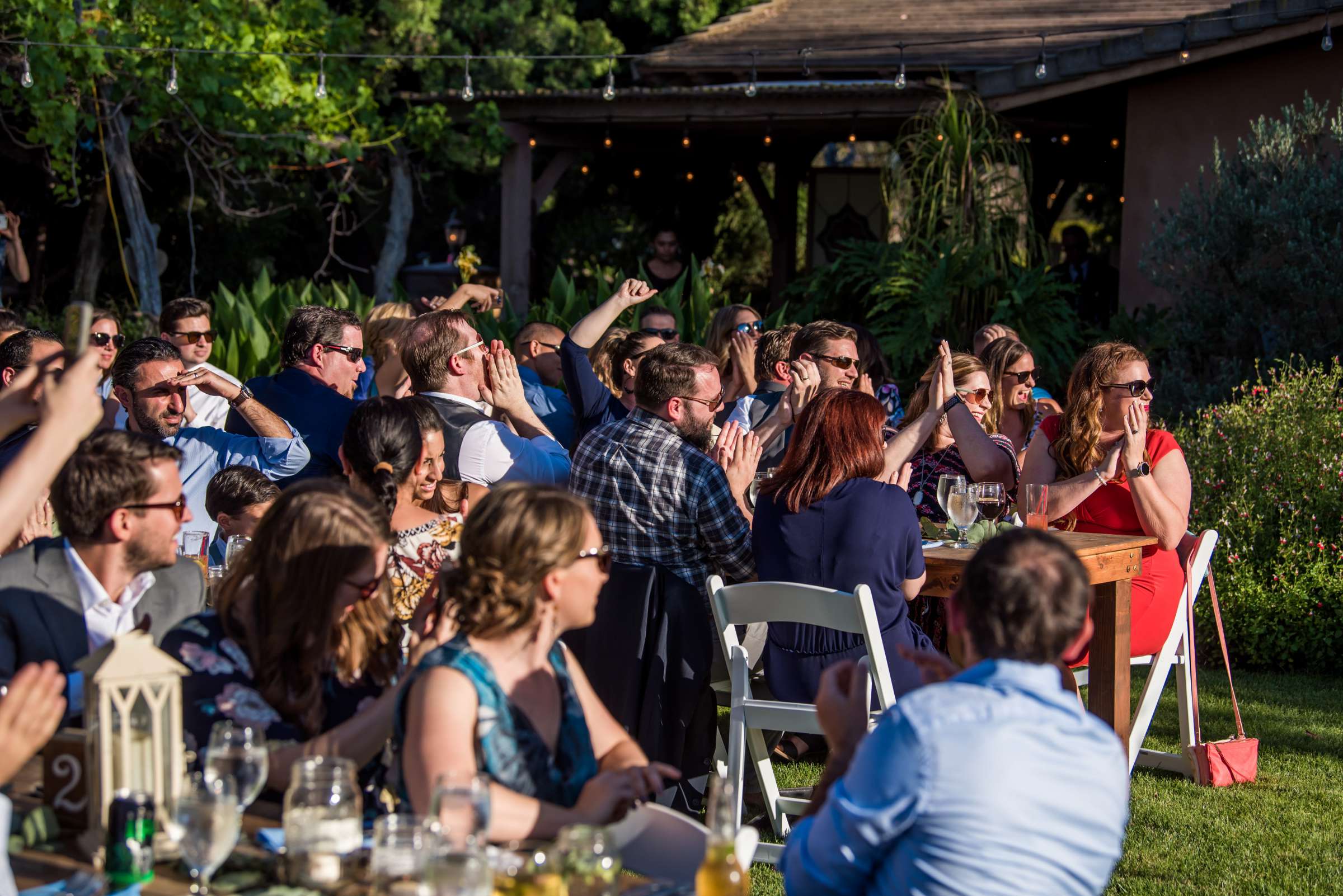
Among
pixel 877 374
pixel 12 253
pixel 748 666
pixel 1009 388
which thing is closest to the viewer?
pixel 748 666

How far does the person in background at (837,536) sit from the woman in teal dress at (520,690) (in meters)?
1.81

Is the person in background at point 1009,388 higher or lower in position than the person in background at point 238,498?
higher

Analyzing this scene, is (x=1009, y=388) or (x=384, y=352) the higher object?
(x=384, y=352)

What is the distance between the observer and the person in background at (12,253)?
11125mm

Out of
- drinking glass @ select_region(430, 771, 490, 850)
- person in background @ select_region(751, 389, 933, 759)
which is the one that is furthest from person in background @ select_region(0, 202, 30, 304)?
drinking glass @ select_region(430, 771, 490, 850)

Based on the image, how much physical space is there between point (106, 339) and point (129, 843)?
3875mm

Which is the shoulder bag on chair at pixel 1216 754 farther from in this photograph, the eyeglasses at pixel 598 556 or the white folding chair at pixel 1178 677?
the eyeglasses at pixel 598 556

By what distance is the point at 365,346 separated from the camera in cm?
688

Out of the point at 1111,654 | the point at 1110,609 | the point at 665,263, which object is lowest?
the point at 1111,654

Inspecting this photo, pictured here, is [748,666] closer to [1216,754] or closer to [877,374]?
Result: [1216,754]

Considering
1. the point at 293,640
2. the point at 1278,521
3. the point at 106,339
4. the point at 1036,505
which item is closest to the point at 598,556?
the point at 293,640

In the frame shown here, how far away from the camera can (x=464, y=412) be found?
489 cm

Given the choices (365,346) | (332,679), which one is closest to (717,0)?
(365,346)

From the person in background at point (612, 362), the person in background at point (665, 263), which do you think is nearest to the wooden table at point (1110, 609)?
the person in background at point (612, 362)
